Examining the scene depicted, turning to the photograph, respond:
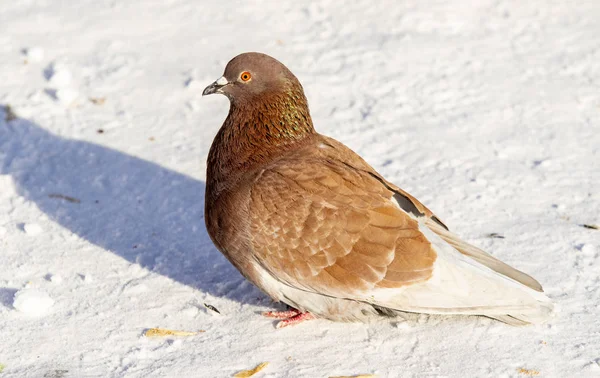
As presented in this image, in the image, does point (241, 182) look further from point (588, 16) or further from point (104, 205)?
point (588, 16)

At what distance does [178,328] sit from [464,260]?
1.46m

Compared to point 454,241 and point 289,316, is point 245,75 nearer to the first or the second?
point 289,316

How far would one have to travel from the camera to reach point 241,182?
14.3 ft

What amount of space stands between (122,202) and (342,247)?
201cm

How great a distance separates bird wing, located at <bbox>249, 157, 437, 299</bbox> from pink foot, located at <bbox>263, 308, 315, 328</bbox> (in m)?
0.25

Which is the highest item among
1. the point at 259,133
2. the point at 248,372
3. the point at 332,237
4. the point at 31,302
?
the point at 259,133

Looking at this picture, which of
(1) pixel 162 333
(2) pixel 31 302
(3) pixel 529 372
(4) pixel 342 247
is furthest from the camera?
(2) pixel 31 302

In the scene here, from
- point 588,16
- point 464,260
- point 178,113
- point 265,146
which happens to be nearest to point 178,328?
point 265,146

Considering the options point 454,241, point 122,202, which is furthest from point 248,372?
point 122,202

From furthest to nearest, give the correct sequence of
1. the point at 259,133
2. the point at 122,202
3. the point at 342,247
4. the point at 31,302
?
the point at 122,202 < the point at 259,133 < the point at 31,302 < the point at 342,247

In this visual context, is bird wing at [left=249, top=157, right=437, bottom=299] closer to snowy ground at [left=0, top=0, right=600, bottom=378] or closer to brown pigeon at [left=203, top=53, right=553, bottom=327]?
brown pigeon at [left=203, top=53, right=553, bottom=327]

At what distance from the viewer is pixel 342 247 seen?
13.5 feet

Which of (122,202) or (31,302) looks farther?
(122,202)

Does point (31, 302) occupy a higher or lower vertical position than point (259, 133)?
lower
